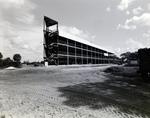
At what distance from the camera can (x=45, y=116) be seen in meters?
3.80

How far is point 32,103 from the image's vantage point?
4.91m

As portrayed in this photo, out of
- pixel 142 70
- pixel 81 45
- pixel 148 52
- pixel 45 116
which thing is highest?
pixel 81 45

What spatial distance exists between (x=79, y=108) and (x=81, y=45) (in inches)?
1774

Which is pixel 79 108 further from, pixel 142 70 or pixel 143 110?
pixel 142 70

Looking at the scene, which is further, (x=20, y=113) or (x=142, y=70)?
(x=142, y=70)

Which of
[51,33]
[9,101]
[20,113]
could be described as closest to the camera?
[20,113]

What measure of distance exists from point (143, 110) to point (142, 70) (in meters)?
6.66

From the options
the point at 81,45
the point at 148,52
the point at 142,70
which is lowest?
the point at 142,70

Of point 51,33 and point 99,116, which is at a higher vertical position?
point 51,33

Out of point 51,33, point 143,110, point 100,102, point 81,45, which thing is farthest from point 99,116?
point 81,45

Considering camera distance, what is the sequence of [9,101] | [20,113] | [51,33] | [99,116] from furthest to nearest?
[51,33] → [9,101] → [20,113] → [99,116]

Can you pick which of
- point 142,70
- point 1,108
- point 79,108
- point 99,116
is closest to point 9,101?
point 1,108

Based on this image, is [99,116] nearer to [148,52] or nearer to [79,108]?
[79,108]

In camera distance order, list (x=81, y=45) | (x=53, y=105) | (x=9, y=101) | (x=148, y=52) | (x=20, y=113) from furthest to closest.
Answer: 1. (x=81, y=45)
2. (x=148, y=52)
3. (x=9, y=101)
4. (x=53, y=105)
5. (x=20, y=113)
